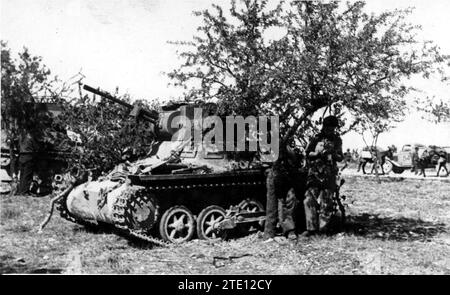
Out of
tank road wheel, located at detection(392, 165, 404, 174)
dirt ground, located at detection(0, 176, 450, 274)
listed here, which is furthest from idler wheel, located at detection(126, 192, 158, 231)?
tank road wheel, located at detection(392, 165, 404, 174)

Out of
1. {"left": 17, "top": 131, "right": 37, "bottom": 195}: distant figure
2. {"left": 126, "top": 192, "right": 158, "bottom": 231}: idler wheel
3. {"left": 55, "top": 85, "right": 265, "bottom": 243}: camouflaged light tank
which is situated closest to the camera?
{"left": 126, "top": 192, "right": 158, "bottom": 231}: idler wheel

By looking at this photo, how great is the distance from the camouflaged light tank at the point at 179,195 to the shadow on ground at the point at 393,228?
2073 millimetres

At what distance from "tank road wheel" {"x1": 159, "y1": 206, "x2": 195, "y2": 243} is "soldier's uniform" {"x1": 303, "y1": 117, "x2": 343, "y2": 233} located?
217cm

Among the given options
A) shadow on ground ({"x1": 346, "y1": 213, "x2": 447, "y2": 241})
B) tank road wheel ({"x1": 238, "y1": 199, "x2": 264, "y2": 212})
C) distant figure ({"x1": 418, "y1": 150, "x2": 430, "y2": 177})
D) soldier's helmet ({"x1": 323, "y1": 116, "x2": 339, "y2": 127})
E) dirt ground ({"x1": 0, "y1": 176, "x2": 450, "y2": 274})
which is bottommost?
dirt ground ({"x1": 0, "y1": 176, "x2": 450, "y2": 274})

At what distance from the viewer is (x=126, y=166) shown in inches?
403

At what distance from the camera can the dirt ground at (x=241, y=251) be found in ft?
24.2

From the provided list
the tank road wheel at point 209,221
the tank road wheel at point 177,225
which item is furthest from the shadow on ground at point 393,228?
the tank road wheel at point 177,225

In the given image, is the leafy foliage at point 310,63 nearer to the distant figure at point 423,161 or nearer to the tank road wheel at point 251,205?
the tank road wheel at point 251,205

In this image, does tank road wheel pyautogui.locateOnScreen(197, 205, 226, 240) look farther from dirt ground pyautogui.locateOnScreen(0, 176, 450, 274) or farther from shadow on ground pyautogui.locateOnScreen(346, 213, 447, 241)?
shadow on ground pyautogui.locateOnScreen(346, 213, 447, 241)

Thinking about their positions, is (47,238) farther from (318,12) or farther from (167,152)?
(318,12)

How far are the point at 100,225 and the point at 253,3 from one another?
572 centimetres

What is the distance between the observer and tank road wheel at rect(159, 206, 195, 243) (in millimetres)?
9086

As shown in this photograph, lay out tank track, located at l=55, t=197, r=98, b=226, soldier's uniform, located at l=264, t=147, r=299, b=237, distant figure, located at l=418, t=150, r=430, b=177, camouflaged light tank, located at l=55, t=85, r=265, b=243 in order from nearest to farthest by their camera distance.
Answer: camouflaged light tank, located at l=55, t=85, r=265, b=243
soldier's uniform, located at l=264, t=147, r=299, b=237
tank track, located at l=55, t=197, r=98, b=226
distant figure, located at l=418, t=150, r=430, b=177
